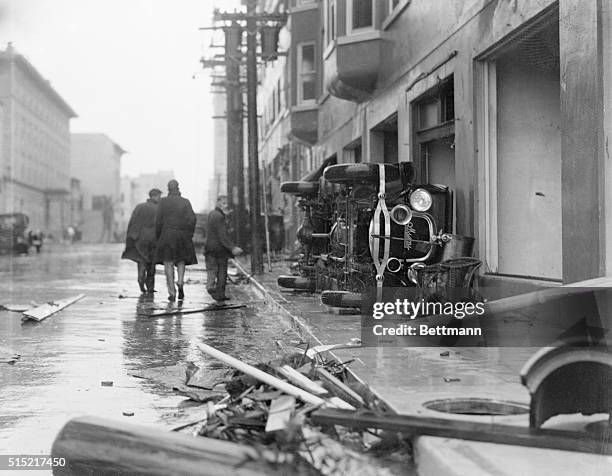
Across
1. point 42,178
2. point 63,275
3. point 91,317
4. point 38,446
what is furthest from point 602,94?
point 42,178

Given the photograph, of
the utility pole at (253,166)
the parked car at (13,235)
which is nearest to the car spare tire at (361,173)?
the utility pole at (253,166)

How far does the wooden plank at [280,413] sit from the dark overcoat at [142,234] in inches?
390

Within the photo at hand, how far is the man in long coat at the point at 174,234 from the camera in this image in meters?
12.3

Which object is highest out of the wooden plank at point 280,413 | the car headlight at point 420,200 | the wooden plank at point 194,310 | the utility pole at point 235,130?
the utility pole at point 235,130

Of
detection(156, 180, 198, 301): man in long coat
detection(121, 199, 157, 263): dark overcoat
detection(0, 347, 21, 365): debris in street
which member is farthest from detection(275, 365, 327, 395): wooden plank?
detection(121, 199, 157, 263): dark overcoat

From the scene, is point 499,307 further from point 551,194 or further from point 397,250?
point 551,194

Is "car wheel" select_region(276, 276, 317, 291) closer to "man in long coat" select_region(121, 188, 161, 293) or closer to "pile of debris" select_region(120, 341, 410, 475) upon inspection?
"man in long coat" select_region(121, 188, 161, 293)

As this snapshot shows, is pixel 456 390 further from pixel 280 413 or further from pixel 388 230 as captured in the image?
pixel 388 230

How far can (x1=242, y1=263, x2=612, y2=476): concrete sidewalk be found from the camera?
296 centimetres

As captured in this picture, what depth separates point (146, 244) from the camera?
1366 centimetres

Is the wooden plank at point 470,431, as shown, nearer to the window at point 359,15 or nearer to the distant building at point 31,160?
the window at point 359,15

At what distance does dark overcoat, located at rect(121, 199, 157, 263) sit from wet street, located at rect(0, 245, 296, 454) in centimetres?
70

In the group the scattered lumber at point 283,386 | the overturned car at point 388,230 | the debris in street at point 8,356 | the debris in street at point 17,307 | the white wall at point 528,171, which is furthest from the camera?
the debris in street at point 17,307

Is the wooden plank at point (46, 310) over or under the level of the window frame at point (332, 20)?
under
